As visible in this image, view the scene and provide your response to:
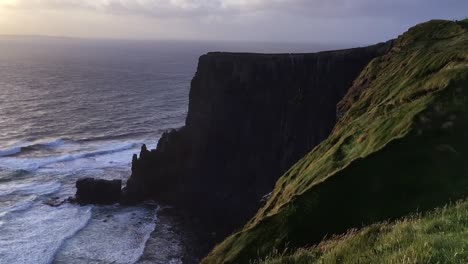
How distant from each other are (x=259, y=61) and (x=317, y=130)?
14.2 meters

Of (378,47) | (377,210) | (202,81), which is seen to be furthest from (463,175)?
(202,81)

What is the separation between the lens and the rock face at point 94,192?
69938mm

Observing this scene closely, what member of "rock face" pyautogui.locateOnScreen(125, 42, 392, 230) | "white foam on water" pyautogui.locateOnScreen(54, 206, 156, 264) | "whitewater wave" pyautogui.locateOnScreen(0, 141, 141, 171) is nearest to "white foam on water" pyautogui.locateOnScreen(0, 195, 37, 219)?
"white foam on water" pyautogui.locateOnScreen(54, 206, 156, 264)

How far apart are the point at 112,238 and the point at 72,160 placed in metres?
35.3

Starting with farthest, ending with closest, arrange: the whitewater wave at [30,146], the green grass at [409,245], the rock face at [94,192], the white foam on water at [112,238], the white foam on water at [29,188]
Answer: the whitewater wave at [30,146], the white foam on water at [29,188], the rock face at [94,192], the white foam on water at [112,238], the green grass at [409,245]

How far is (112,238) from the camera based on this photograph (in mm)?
58844

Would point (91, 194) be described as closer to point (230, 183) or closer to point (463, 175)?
point (230, 183)

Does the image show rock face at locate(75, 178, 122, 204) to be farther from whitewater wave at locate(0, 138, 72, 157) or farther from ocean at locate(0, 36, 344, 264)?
whitewater wave at locate(0, 138, 72, 157)

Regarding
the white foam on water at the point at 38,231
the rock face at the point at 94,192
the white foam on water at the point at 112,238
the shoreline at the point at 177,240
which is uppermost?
the rock face at the point at 94,192

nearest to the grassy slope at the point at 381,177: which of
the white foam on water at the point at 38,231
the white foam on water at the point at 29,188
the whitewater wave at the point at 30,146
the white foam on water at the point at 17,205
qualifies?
the white foam on water at the point at 38,231

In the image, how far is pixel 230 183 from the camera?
244ft

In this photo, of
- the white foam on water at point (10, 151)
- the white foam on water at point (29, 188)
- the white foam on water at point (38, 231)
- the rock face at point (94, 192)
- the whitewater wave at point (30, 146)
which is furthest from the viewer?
the whitewater wave at point (30, 146)

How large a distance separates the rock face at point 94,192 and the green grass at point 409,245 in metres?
60.3

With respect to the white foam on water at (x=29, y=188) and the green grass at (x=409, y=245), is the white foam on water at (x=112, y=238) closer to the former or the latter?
the white foam on water at (x=29, y=188)
